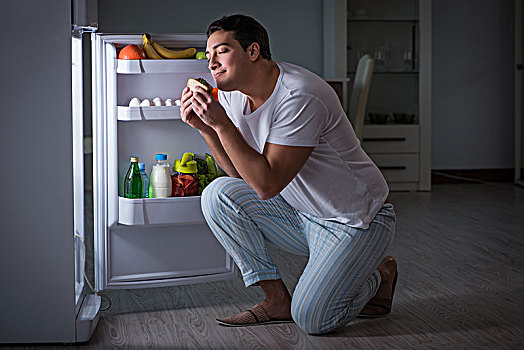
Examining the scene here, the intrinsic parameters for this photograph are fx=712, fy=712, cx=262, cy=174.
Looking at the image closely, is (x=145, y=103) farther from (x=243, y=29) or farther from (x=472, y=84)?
(x=472, y=84)

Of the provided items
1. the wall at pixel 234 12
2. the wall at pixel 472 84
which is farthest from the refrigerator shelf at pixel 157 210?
the wall at pixel 472 84

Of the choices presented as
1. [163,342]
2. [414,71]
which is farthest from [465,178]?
[163,342]

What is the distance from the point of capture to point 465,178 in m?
5.89

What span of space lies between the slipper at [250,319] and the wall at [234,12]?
137 inches

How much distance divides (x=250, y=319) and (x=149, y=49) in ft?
3.02

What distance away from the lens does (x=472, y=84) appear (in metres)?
5.90

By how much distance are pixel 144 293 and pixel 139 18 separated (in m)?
3.17

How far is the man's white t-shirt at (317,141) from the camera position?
189cm

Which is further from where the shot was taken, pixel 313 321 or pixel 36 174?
pixel 313 321

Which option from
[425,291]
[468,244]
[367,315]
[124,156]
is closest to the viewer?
[367,315]

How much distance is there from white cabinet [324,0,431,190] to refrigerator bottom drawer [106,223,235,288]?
9.52ft

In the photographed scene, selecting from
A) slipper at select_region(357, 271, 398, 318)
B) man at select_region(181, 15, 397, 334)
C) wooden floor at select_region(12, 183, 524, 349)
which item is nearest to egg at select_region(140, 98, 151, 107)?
man at select_region(181, 15, 397, 334)

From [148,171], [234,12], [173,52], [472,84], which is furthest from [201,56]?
[472,84]

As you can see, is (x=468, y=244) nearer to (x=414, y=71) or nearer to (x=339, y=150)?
(x=339, y=150)
